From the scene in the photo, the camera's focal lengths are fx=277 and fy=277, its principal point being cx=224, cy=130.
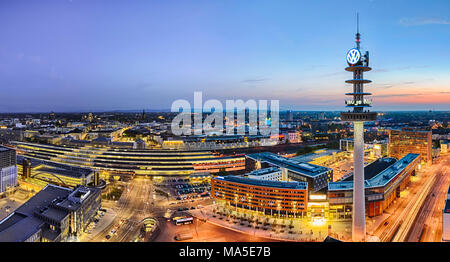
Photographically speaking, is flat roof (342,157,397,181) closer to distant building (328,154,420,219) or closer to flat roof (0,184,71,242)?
distant building (328,154,420,219)

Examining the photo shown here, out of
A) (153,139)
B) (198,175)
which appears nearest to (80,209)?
(198,175)

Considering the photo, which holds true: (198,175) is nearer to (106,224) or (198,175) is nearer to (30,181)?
(106,224)

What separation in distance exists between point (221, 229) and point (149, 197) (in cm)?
637

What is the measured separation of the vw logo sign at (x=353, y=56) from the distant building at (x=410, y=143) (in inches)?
835

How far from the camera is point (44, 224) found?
11250mm

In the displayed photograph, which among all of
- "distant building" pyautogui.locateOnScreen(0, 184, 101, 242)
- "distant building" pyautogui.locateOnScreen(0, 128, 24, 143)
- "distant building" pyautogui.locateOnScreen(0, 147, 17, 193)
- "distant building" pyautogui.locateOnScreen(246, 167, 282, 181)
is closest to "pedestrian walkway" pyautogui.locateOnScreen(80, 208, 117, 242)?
"distant building" pyautogui.locateOnScreen(0, 184, 101, 242)

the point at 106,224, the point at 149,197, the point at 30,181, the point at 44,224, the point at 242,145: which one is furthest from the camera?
the point at 242,145

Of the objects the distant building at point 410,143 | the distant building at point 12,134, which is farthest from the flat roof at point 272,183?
the distant building at point 12,134

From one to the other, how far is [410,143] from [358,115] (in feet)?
68.8

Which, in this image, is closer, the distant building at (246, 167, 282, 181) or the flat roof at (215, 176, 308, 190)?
the flat roof at (215, 176, 308, 190)

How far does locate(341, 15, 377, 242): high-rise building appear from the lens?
9984 mm

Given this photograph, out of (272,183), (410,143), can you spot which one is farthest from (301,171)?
(410,143)

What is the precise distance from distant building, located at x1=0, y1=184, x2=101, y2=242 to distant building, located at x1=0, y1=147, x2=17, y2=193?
6.28m
